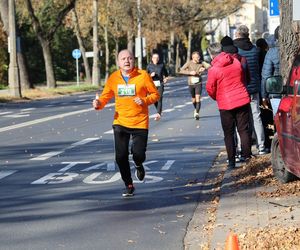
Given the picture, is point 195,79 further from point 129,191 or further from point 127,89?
point 127,89

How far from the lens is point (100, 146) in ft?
51.7

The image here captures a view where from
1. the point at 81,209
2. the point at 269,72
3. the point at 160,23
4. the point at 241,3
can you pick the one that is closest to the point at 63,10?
the point at 160,23

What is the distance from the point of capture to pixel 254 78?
505 inches

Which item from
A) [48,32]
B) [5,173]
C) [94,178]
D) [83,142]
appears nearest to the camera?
[94,178]

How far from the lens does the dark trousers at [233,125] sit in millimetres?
11617

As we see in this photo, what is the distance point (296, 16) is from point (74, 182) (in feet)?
12.6

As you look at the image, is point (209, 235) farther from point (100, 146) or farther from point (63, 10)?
point (63, 10)

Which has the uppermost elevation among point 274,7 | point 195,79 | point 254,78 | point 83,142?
point 274,7

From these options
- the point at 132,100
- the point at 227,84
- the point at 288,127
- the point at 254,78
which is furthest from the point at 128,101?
the point at 254,78

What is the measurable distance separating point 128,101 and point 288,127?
1.88 metres

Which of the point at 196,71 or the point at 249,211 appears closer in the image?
the point at 249,211

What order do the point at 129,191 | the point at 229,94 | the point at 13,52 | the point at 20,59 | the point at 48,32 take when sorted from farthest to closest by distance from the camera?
the point at 48,32, the point at 20,59, the point at 13,52, the point at 229,94, the point at 129,191

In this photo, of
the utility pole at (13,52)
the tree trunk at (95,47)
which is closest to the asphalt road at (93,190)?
the utility pole at (13,52)

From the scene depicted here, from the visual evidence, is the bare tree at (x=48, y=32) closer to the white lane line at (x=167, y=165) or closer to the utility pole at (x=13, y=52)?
the utility pole at (x=13, y=52)
